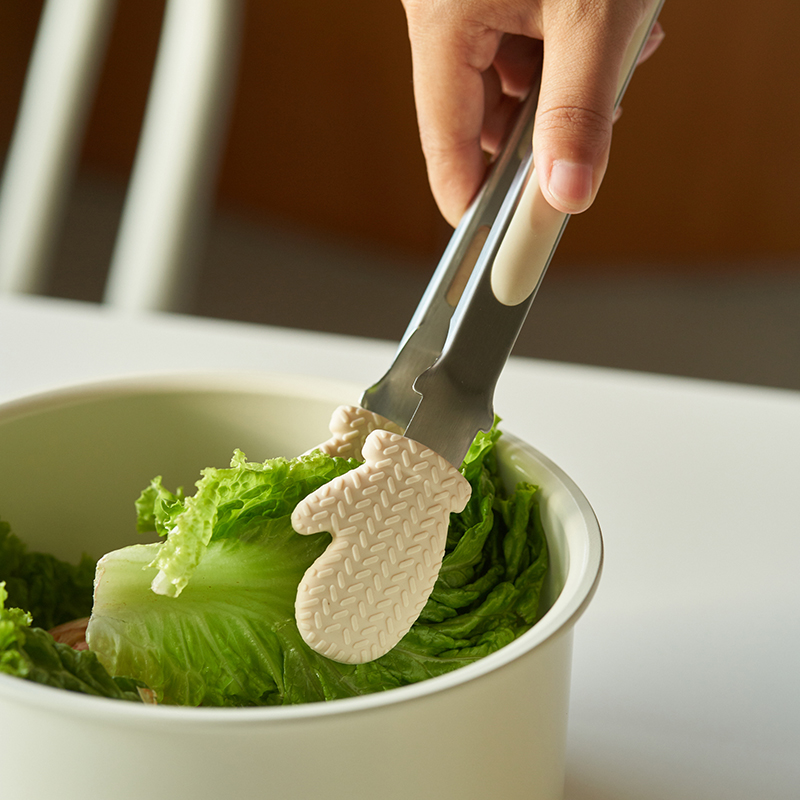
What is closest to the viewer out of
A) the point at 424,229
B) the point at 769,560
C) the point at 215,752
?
the point at 215,752

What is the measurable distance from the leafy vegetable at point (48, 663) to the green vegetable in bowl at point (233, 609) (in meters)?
0.02

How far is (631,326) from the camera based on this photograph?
9.39ft

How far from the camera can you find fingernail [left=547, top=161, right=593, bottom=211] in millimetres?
527

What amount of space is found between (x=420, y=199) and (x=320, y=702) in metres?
2.83

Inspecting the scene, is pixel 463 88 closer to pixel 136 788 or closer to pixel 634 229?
pixel 136 788

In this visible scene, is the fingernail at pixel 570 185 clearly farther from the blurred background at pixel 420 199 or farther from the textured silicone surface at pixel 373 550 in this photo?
the blurred background at pixel 420 199

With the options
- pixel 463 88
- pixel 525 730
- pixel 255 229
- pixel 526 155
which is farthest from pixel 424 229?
pixel 525 730

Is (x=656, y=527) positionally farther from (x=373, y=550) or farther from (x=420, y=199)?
(x=420, y=199)

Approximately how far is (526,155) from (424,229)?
2552mm

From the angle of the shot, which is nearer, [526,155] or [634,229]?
[526,155]

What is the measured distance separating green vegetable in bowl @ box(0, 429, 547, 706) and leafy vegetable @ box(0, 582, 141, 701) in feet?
0.07

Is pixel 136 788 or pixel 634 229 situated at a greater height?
pixel 634 229

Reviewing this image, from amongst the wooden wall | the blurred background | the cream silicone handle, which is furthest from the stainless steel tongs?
the wooden wall

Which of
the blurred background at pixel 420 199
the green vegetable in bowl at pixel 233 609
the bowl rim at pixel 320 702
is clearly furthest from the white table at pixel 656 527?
the blurred background at pixel 420 199
